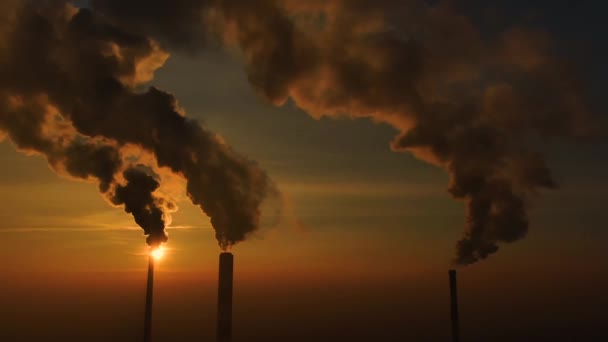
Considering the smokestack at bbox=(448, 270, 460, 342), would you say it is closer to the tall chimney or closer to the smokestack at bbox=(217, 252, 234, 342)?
the smokestack at bbox=(217, 252, 234, 342)

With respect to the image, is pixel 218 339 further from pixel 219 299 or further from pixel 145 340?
pixel 145 340

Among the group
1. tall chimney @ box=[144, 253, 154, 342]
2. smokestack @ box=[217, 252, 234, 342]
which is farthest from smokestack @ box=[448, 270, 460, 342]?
tall chimney @ box=[144, 253, 154, 342]

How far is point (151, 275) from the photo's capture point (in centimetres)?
2381

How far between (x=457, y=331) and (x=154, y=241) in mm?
15888

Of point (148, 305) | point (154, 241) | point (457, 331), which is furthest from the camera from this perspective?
point (457, 331)

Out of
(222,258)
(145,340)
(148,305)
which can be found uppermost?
(222,258)

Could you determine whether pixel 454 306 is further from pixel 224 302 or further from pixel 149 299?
pixel 149 299

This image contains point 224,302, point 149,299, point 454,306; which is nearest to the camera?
point 224,302

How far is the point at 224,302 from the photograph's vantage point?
20.2m

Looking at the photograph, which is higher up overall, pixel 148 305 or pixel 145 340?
pixel 148 305

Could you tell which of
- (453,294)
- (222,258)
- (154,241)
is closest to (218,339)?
(222,258)

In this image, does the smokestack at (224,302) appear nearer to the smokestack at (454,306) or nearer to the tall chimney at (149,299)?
the tall chimney at (149,299)

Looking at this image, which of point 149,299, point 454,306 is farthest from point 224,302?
point 454,306

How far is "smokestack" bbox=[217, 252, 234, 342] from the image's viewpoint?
2011 centimetres
